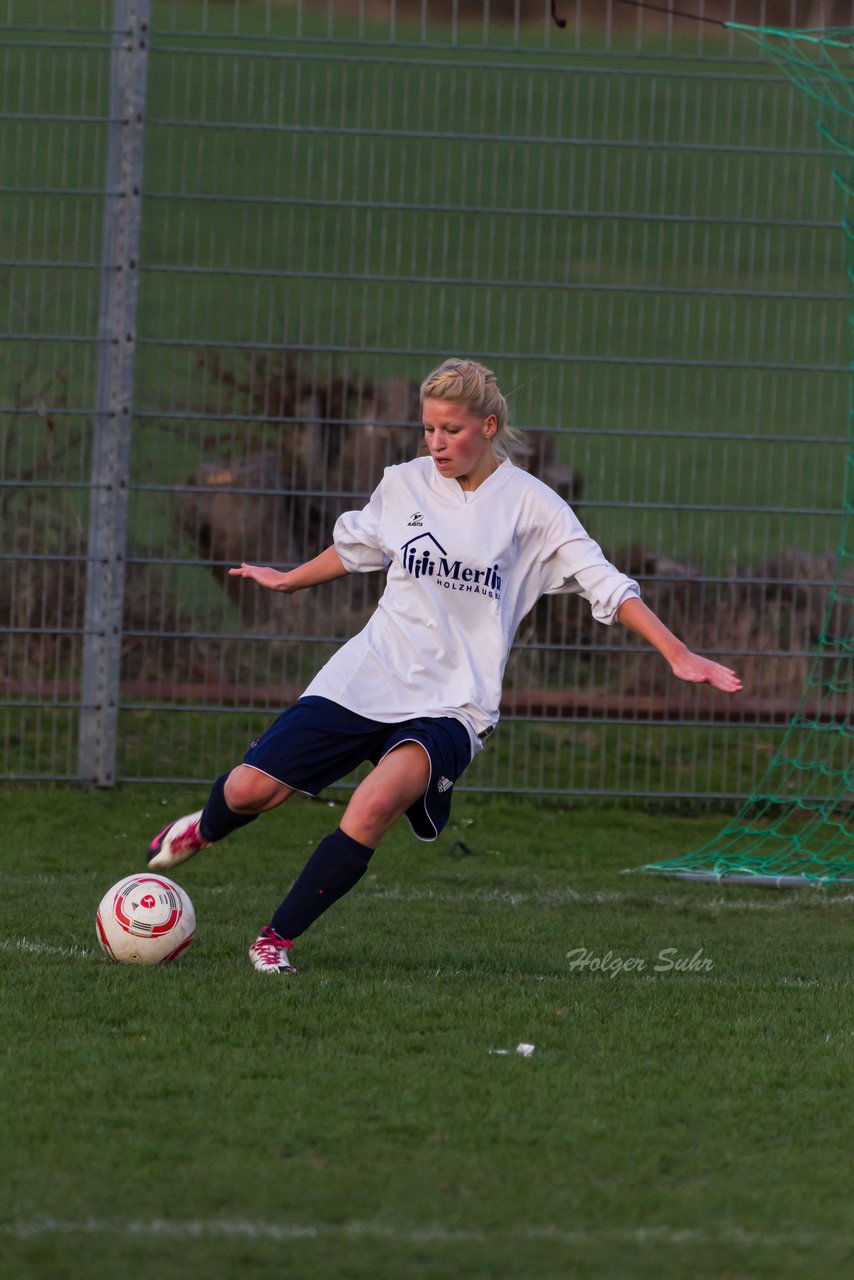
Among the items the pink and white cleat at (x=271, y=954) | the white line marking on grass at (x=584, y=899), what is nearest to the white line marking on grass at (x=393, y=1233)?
the pink and white cleat at (x=271, y=954)

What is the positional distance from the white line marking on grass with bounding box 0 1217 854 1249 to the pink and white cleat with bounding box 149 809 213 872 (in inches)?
98.9

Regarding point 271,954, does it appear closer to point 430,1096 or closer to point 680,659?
point 430,1096

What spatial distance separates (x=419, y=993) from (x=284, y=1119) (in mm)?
1301

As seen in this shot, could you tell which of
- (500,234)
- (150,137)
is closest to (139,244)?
(150,137)

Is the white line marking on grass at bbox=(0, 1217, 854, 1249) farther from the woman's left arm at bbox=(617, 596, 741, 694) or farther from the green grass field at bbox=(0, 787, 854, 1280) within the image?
the woman's left arm at bbox=(617, 596, 741, 694)

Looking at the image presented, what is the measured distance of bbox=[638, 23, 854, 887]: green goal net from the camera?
8.13m

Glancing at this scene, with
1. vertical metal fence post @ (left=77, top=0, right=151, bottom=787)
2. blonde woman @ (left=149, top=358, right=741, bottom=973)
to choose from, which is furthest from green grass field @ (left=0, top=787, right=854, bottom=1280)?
vertical metal fence post @ (left=77, top=0, right=151, bottom=787)

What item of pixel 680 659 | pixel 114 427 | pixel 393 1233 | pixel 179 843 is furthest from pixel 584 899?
pixel 393 1233

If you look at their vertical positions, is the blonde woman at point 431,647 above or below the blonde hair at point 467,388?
below

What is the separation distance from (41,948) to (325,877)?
0.99m

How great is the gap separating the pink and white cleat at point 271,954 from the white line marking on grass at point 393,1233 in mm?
2053

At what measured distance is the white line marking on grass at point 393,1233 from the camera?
302 centimetres

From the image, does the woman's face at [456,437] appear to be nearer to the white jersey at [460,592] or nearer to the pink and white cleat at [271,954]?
the white jersey at [460,592]

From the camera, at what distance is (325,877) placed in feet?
16.9
